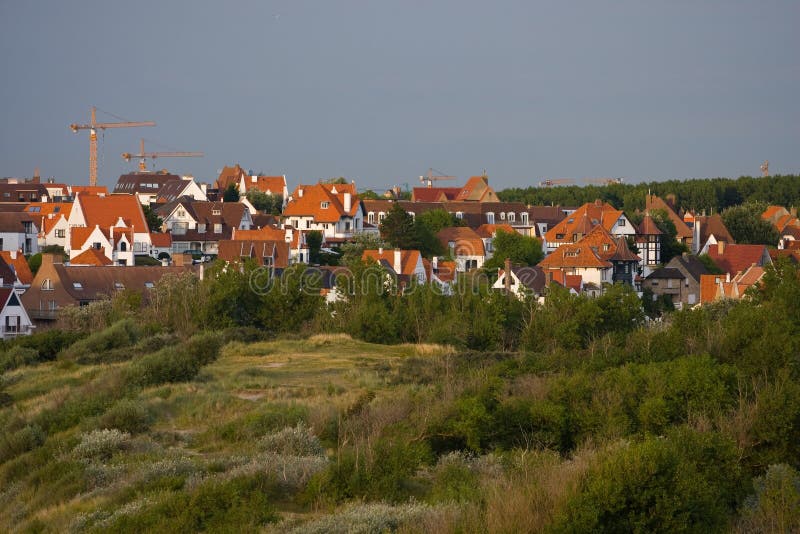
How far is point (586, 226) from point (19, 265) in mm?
39030

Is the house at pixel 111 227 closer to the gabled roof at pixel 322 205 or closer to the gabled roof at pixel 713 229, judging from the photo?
the gabled roof at pixel 322 205

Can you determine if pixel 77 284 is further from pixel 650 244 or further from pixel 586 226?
pixel 650 244

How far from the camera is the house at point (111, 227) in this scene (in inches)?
2660

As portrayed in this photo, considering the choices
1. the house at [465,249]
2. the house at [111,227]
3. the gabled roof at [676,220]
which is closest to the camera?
the house at [111,227]

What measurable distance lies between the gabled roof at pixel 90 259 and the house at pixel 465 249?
74.5 ft

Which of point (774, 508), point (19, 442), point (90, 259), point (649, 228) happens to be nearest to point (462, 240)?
point (649, 228)

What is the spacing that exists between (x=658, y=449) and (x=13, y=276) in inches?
1939

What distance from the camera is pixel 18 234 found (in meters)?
73.4

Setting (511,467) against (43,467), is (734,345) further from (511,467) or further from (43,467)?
(43,467)

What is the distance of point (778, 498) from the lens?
52.2ft

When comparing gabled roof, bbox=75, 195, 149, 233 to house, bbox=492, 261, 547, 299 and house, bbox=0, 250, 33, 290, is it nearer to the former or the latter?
house, bbox=0, 250, 33, 290

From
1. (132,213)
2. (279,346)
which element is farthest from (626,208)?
(279,346)

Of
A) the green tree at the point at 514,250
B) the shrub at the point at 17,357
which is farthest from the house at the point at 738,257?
the shrub at the point at 17,357

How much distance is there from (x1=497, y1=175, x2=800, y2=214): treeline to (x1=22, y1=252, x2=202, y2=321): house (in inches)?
2878
